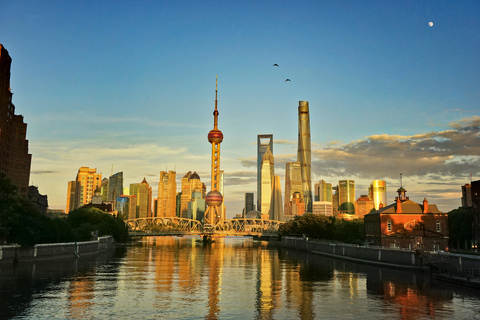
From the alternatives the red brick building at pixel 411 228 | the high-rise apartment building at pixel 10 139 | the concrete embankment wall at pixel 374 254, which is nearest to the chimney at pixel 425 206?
the red brick building at pixel 411 228

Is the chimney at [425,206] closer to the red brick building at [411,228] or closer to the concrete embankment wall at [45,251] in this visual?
the red brick building at [411,228]

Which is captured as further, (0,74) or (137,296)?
(0,74)

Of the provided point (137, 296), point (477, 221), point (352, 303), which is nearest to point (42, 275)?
point (137, 296)

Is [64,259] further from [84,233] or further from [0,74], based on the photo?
[0,74]

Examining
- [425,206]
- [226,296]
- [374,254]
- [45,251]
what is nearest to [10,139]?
[45,251]

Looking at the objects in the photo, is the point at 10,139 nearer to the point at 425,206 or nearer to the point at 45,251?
the point at 45,251

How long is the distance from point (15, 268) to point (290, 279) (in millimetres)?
37260

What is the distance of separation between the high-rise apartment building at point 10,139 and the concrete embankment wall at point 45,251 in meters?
67.1

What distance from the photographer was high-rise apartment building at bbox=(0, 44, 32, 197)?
16062 cm

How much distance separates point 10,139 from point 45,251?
115 m

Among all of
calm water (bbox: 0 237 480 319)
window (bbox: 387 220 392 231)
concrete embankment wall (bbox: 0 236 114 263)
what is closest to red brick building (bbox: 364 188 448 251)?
window (bbox: 387 220 392 231)

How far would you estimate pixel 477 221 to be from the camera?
10212 centimetres

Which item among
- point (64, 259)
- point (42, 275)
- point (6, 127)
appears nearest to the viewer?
point (42, 275)

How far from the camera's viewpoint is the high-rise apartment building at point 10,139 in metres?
161
